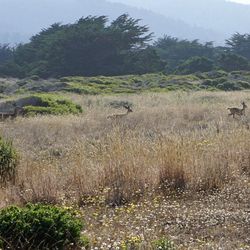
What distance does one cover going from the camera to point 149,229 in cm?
467

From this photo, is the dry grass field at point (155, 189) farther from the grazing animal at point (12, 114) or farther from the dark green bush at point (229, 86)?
the dark green bush at point (229, 86)

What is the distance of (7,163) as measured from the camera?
6.79 meters

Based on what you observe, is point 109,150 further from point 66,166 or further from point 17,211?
point 17,211

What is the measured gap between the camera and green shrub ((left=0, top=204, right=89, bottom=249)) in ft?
13.7

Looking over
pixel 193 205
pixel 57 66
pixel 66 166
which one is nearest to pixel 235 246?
pixel 193 205

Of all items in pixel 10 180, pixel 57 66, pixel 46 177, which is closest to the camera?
pixel 46 177

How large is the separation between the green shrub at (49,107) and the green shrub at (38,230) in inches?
462

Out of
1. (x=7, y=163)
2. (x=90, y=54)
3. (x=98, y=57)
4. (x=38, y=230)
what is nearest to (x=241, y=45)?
(x=98, y=57)

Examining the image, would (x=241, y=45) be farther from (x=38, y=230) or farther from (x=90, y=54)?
(x=38, y=230)

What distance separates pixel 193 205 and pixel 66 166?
203 cm

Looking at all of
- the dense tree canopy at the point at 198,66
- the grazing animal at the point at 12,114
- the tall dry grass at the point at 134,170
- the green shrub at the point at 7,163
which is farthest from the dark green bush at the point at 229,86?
the green shrub at the point at 7,163

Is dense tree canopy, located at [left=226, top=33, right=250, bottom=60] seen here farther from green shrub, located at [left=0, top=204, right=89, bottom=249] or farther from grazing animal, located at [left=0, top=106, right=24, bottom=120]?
green shrub, located at [left=0, top=204, right=89, bottom=249]

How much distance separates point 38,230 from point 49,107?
12852 millimetres

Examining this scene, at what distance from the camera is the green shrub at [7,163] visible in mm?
6648
